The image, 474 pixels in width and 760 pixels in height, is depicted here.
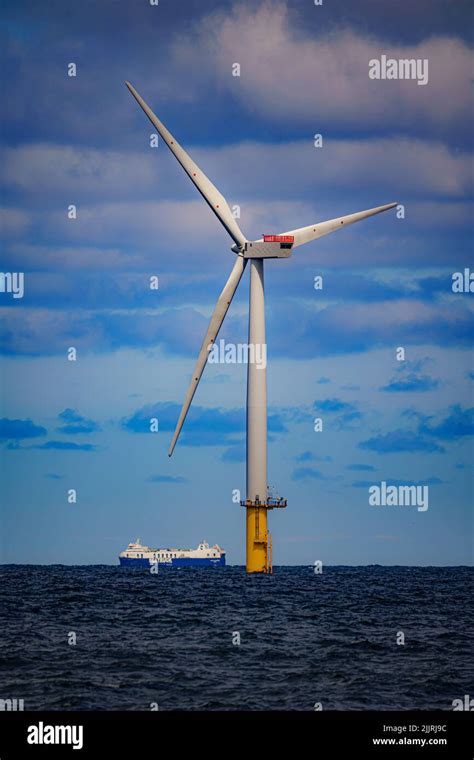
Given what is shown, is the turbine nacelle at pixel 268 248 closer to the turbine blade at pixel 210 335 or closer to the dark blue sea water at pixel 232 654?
the turbine blade at pixel 210 335

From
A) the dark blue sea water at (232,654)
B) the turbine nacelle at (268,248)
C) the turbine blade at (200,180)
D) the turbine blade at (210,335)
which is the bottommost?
the dark blue sea water at (232,654)

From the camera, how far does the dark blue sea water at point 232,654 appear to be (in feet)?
204

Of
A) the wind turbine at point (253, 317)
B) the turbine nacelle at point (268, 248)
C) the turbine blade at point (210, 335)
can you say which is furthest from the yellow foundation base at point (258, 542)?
the turbine nacelle at point (268, 248)

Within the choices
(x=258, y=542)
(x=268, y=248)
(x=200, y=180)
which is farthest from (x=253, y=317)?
(x=258, y=542)

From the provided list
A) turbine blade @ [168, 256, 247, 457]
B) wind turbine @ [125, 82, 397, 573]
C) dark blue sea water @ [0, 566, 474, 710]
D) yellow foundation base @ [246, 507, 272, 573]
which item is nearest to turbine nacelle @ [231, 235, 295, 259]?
wind turbine @ [125, 82, 397, 573]

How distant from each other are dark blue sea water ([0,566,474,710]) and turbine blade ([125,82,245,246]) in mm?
44062

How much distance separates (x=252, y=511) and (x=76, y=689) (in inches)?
3047

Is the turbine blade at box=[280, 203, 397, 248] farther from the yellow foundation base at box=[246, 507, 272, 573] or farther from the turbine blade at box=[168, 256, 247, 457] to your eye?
the yellow foundation base at box=[246, 507, 272, 573]

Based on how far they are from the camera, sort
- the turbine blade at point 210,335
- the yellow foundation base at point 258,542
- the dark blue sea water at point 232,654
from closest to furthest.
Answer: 1. the dark blue sea water at point 232,654
2. the turbine blade at point 210,335
3. the yellow foundation base at point 258,542

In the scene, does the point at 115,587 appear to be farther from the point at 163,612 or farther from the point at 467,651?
the point at 467,651
